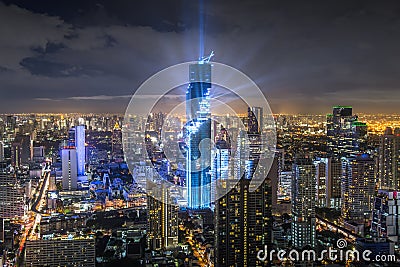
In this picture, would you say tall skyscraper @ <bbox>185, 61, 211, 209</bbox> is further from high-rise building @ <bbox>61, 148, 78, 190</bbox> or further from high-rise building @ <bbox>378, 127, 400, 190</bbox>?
high-rise building @ <bbox>61, 148, 78, 190</bbox>

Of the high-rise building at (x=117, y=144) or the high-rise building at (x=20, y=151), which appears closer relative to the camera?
the high-rise building at (x=117, y=144)

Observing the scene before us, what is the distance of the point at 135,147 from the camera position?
4102mm

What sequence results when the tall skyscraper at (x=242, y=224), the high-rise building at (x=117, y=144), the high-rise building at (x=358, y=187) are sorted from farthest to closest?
the high-rise building at (x=358, y=187) < the high-rise building at (x=117, y=144) < the tall skyscraper at (x=242, y=224)

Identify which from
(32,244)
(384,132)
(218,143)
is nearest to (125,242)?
(32,244)

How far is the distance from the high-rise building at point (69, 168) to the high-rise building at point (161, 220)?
6.86 feet

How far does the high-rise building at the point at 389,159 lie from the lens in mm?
5203

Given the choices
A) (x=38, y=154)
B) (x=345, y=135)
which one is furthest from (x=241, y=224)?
(x=38, y=154)

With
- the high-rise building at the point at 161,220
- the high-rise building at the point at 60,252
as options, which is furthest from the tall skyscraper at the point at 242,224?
the high-rise building at the point at 60,252

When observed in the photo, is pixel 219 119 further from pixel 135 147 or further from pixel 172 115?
pixel 135 147

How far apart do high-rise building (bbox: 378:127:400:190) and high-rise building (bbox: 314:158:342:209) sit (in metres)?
0.50

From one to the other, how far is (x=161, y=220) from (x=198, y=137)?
2.92 feet

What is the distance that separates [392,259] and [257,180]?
3.70 ft

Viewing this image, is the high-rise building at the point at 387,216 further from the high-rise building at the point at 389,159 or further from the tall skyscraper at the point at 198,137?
the tall skyscraper at the point at 198,137

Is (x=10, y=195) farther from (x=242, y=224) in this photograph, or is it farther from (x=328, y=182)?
(x=328, y=182)
